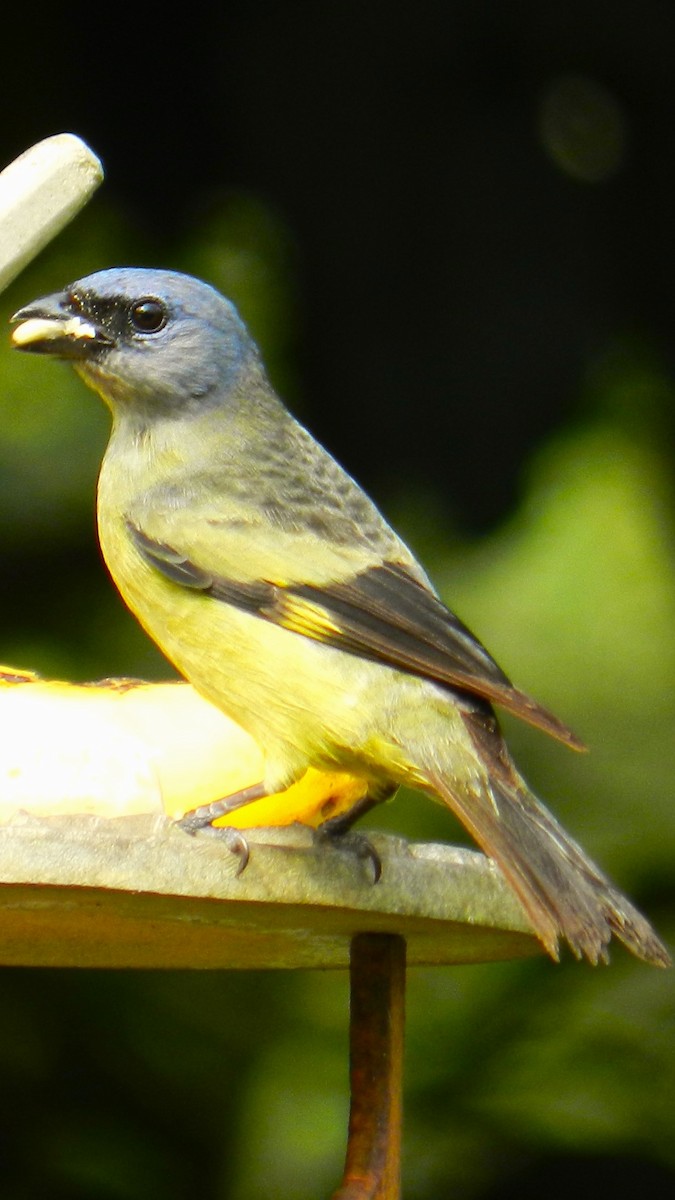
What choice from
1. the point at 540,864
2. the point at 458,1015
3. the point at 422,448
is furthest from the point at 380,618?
the point at 422,448

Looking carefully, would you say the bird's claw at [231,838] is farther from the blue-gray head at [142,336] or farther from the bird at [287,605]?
the blue-gray head at [142,336]

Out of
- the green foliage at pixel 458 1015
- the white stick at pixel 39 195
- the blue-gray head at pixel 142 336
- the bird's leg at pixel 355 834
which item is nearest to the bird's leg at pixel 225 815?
the bird's leg at pixel 355 834

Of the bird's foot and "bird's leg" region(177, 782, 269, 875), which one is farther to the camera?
the bird's foot

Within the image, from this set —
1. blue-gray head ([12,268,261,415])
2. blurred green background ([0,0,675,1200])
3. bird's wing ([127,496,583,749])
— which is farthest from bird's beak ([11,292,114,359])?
blurred green background ([0,0,675,1200])

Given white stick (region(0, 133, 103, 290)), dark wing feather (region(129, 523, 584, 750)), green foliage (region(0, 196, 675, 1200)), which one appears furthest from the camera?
green foliage (region(0, 196, 675, 1200))

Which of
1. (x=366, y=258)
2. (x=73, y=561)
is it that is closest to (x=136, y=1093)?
(x=73, y=561)

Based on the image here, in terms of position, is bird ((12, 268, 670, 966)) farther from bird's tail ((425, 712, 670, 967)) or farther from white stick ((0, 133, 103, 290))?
white stick ((0, 133, 103, 290))
